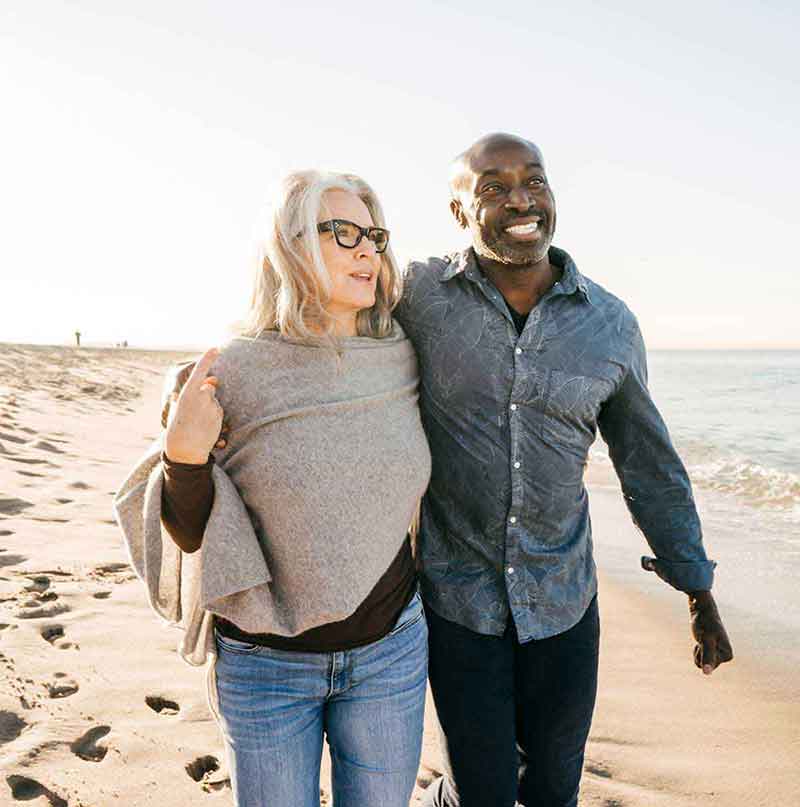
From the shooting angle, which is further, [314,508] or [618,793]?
[618,793]

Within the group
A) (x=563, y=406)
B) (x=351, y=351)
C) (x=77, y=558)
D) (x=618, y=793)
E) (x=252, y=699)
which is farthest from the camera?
(x=77, y=558)

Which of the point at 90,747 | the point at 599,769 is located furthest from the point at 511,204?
the point at 90,747

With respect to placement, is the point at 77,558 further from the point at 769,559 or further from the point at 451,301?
the point at 769,559

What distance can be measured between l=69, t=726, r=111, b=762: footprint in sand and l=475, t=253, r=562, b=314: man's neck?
2316mm

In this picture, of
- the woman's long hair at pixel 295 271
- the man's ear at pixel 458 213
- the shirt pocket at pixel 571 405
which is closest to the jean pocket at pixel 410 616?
the shirt pocket at pixel 571 405

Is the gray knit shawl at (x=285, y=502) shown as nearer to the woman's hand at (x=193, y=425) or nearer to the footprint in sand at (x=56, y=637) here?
the woman's hand at (x=193, y=425)

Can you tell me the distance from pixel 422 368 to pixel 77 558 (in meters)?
3.42

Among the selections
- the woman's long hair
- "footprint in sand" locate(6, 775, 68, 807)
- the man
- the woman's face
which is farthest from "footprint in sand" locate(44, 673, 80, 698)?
the woman's face

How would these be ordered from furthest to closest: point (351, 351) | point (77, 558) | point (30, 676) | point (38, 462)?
point (38, 462) < point (77, 558) < point (30, 676) < point (351, 351)

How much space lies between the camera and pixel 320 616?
79.8 inches

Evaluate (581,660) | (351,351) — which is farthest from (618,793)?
(351,351)

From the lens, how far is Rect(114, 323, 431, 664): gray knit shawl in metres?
2.00

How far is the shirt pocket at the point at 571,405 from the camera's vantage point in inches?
96.1

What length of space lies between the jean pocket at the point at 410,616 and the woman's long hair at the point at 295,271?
834 millimetres
